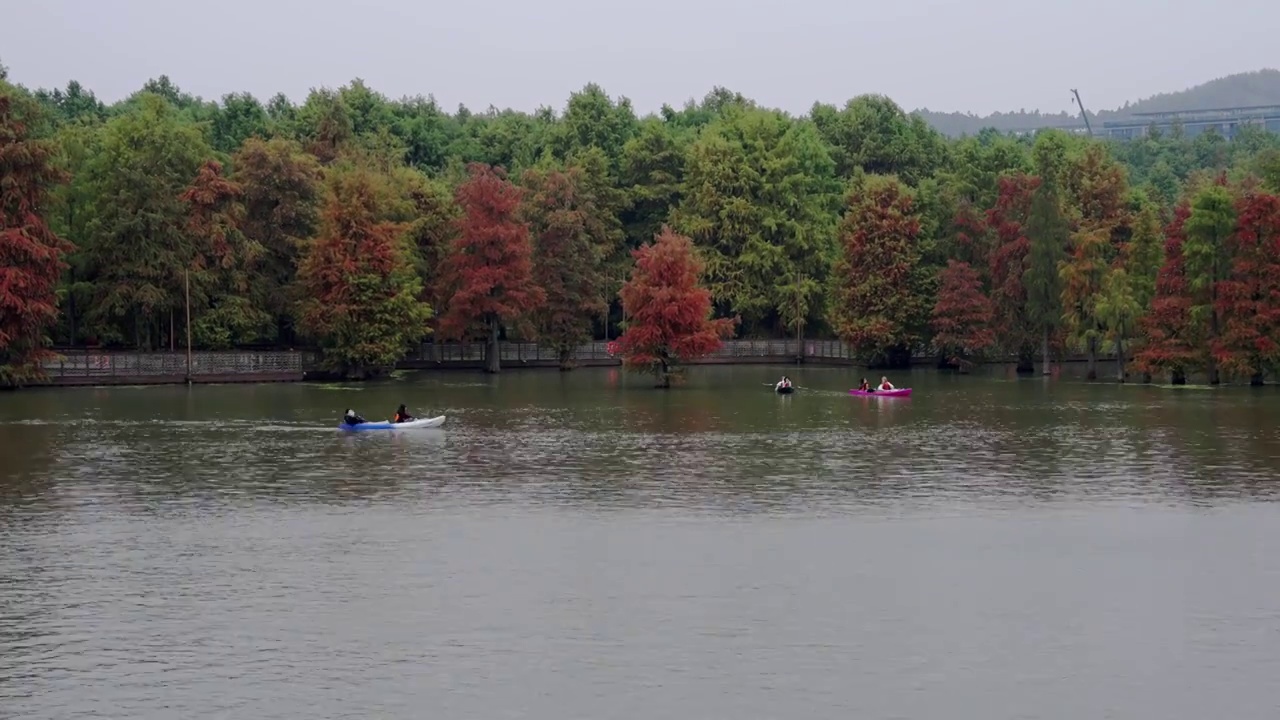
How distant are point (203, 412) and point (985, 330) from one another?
164 ft

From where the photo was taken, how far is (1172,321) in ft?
266

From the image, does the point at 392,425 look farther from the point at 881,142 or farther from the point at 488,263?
the point at 881,142

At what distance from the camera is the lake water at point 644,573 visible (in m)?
23.5

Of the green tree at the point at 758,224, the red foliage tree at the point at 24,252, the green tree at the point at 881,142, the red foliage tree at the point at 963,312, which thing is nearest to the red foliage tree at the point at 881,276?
the red foliage tree at the point at 963,312

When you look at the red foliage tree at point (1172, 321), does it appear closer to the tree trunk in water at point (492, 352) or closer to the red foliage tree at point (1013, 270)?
the red foliage tree at point (1013, 270)

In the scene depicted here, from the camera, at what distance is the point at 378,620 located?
27.8 metres

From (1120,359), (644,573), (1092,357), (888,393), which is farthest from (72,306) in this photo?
(644,573)

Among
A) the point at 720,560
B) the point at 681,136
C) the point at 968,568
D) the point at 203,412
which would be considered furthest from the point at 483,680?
the point at 681,136

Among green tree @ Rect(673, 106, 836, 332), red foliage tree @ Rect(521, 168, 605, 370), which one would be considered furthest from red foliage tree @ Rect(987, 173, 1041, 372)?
red foliage tree @ Rect(521, 168, 605, 370)

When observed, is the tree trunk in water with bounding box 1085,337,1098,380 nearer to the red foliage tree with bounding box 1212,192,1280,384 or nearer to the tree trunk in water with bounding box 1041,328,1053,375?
the tree trunk in water with bounding box 1041,328,1053,375

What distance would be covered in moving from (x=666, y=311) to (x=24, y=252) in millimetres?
34718

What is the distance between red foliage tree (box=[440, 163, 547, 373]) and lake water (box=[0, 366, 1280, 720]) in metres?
38.2

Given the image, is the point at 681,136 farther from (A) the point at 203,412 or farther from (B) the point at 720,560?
(B) the point at 720,560

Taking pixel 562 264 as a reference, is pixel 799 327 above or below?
below
